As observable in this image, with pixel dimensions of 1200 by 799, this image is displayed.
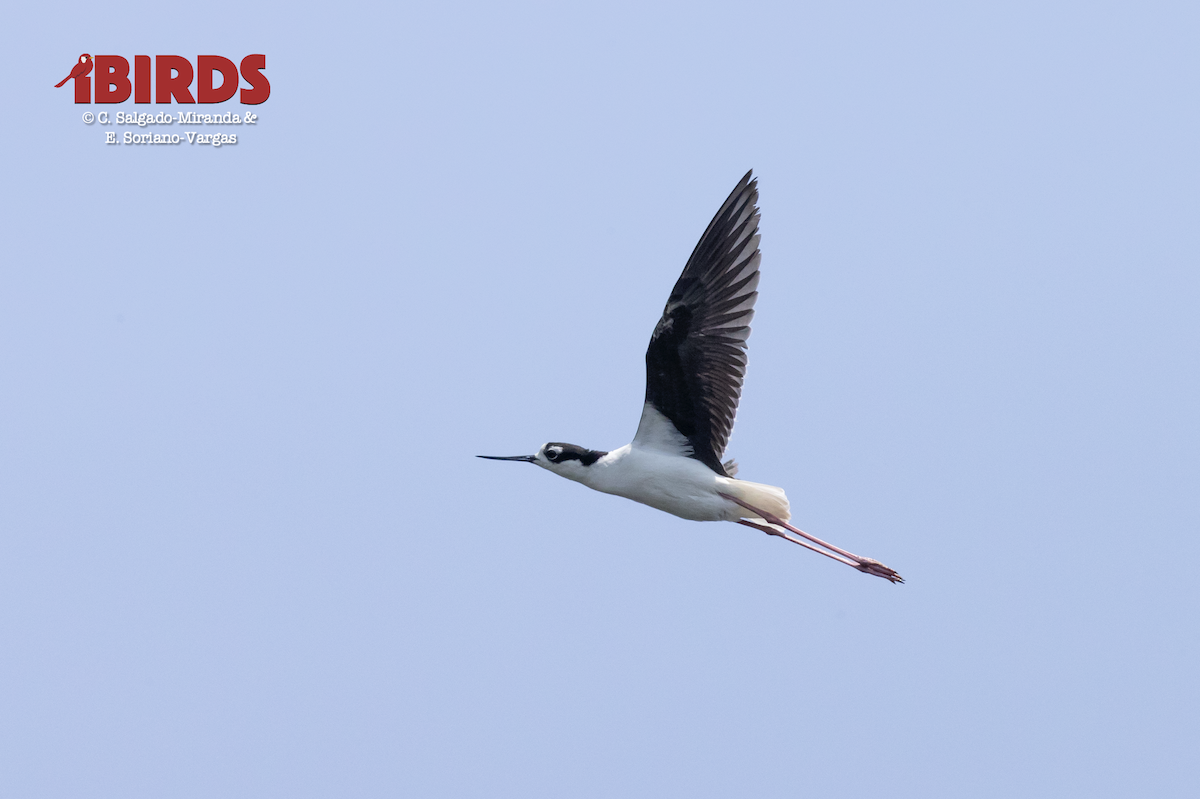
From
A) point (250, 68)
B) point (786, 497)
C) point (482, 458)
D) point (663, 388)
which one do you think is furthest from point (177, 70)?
point (786, 497)

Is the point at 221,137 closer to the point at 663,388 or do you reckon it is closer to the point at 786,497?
the point at 663,388

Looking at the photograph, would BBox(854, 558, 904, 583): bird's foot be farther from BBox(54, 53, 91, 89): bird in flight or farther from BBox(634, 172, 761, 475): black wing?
BBox(54, 53, 91, 89): bird in flight

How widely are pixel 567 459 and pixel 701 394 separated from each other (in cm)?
115

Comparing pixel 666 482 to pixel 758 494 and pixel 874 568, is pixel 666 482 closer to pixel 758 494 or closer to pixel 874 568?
pixel 758 494

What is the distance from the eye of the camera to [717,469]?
36.4ft

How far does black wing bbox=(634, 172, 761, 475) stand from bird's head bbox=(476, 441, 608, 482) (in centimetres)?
50

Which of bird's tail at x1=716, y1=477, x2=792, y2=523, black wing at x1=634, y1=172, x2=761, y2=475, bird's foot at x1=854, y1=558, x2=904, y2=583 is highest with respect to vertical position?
black wing at x1=634, y1=172, x2=761, y2=475

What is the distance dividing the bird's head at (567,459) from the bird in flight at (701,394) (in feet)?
0.04

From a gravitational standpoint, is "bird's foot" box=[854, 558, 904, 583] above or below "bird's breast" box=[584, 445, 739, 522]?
below

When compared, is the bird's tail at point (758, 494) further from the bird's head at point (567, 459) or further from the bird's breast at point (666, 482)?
the bird's head at point (567, 459)

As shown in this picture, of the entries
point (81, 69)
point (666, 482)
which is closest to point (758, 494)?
point (666, 482)

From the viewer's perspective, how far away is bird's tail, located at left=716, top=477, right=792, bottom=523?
10.9 metres

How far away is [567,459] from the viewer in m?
11.2

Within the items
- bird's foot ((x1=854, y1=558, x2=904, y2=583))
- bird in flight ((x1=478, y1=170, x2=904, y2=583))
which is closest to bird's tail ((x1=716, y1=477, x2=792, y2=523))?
bird in flight ((x1=478, y1=170, x2=904, y2=583))
